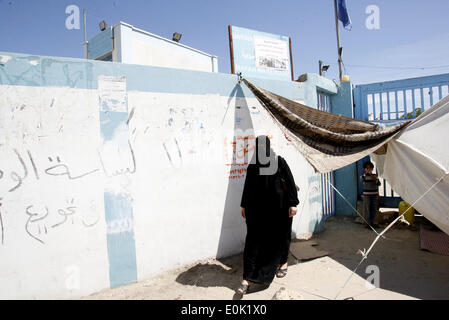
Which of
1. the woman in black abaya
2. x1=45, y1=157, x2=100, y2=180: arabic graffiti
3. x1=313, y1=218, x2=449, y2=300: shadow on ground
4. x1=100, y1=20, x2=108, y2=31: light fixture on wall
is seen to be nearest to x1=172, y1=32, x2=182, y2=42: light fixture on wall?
x1=100, y1=20, x2=108, y2=31: light fixture on wall

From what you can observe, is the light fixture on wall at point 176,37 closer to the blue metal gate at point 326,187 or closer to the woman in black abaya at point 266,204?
the blue metal gate at point 326,187

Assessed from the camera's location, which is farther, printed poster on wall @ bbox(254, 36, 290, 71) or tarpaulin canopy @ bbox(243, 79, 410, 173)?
printed poster on wall @ bbox(254, 36, 290, 71)

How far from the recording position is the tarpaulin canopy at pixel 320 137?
3014 millimetres

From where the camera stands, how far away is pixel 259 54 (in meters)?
4.69

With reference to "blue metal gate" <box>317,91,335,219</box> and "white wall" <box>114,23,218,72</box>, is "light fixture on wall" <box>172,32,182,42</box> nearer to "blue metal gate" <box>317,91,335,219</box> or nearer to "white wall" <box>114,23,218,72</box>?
"white wall" <box>114,23,218,72</box>

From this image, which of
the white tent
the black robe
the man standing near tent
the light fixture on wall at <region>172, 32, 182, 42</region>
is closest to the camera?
the white tent

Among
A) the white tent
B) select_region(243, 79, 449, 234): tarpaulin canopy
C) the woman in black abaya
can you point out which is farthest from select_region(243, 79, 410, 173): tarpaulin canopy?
the woman in black abaya

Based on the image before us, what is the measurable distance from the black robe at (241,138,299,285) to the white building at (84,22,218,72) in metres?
6.69

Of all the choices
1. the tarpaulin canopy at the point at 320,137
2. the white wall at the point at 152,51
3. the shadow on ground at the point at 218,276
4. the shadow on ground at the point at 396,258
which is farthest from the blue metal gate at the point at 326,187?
the white wall at the point at 152,51

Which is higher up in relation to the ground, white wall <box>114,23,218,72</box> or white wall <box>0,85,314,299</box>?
white wall <box>114,23,218,72</box>

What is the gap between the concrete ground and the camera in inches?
111

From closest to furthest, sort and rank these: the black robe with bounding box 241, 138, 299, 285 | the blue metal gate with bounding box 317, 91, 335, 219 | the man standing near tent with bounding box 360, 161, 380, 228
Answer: the black robe with bounding box 241, 138, 299, 285
the man standing near tent with bounding box 360, 161, 380, 228
the blue metal gate with bounding box 317, 91, 335, 219

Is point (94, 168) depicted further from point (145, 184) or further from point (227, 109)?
point (227, 109)

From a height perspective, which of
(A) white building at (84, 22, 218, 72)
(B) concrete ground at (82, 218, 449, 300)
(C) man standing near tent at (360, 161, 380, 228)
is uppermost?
(A) white building at (84, 22, 218, 72)
